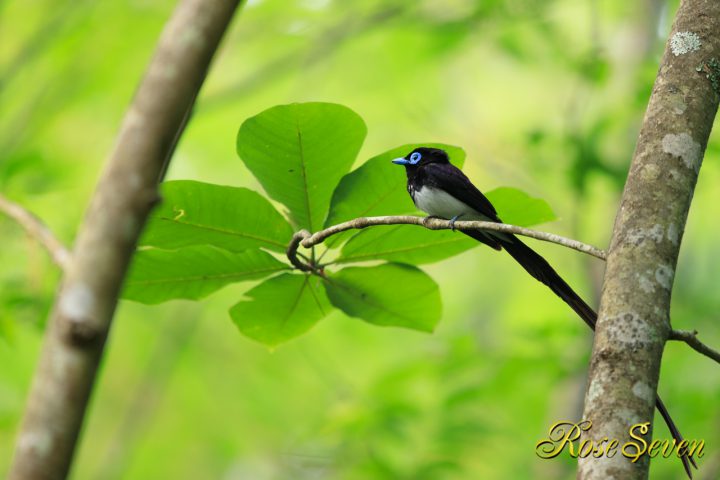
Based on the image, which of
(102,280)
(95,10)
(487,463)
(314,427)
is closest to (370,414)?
(314,427)

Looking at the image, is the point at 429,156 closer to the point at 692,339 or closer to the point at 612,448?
the point at 692,339

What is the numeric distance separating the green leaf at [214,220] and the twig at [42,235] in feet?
2.77

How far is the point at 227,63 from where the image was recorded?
907cm

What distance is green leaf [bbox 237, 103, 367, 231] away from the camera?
8.07 feet

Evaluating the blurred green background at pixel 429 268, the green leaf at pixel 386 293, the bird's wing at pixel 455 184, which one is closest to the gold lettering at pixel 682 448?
the green leaf at pixel 386 293

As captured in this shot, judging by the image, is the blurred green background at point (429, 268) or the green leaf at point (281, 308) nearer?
the green leaf at point (281, 308)

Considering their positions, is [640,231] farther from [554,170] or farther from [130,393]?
[130,393]

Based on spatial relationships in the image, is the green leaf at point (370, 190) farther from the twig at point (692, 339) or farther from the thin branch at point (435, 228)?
the twig at point (692, 339)

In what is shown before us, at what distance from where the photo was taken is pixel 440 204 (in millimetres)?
3660

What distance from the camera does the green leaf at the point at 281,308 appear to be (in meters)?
2.74

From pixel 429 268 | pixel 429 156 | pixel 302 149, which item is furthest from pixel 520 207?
pixel 429 268

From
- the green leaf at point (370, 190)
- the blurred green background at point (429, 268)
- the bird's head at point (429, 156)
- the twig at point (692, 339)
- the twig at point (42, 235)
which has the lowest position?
the twig at point (692, 339)

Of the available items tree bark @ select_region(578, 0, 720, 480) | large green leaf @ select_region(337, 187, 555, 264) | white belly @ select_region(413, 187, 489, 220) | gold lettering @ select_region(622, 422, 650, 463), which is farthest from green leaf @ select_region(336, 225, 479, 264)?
gold lettering @ select_region(622, 422, 650, 463)

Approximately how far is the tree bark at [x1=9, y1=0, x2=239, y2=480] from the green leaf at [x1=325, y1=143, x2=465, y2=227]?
138cm
